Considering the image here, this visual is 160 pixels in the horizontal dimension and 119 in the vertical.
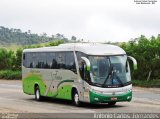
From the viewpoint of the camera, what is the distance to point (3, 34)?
135m

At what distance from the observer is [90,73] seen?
25.2 metres

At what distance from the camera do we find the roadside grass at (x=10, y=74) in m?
61.9

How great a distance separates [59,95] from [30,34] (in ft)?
339

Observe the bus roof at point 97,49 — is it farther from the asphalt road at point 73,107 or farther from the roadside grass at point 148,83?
the roadside grass at point 148,83

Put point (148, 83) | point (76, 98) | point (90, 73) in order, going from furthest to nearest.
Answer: point (148, 83)
point (76, 98)
point (90, 73)

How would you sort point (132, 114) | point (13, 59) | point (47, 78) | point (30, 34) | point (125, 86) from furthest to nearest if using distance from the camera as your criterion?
point (30, 34)
point (13, 59)
point (47, 78)
point (125, 86)
point (132, 114)

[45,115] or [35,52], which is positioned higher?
[35,52]

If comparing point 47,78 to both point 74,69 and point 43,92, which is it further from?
point 74,69

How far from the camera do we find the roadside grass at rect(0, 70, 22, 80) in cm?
6191

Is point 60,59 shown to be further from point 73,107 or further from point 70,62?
point 73,107

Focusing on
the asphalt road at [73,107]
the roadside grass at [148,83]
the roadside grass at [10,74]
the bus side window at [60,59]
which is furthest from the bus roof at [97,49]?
the roadside grass at [10,74]

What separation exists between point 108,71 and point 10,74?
3854 centimetres

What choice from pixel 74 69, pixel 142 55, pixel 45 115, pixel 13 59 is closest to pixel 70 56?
pixel 74 69

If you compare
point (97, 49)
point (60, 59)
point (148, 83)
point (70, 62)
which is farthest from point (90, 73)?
point (148, 83)
